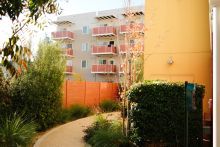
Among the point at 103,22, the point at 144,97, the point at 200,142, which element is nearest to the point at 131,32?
the point at 144,97

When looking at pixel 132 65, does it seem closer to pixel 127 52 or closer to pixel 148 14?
pixel 127 52

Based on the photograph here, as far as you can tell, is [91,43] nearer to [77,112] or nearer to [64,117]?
[77,112]

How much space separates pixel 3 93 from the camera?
10.3 meters

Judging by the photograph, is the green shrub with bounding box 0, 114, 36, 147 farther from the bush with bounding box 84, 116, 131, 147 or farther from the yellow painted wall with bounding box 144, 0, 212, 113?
the yellow painted wall with bounding box 144, 0, 212, 113

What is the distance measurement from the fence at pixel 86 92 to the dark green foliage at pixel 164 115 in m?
8.04

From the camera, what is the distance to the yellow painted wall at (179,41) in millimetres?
12508

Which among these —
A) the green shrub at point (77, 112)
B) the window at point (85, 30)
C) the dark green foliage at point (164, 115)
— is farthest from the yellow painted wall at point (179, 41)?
the window at point (85, 30)

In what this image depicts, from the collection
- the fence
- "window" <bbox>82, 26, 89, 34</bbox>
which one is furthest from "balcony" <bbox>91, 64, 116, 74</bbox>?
the fence

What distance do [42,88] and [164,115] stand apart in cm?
558

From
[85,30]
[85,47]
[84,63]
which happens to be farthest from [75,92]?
[85,30]

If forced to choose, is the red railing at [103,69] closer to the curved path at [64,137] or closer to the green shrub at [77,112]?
the green shrub at [77,112]

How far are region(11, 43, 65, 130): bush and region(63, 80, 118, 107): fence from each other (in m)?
3.28

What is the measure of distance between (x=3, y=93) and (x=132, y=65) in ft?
16.0

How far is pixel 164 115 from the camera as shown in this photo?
800 cm
